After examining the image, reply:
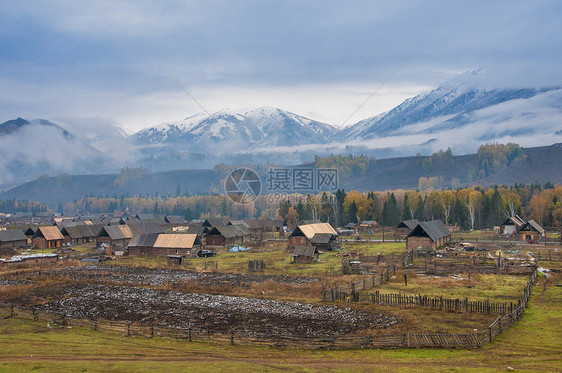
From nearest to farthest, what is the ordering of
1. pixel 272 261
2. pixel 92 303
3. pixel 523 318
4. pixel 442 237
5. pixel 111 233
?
pixel 523 318 < pixel 92 303 < pixel 272 261 < pixel 442 237 < pixel 111 233

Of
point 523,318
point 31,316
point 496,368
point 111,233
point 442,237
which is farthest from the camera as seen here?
point 111,233

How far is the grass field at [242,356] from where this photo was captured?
25.5 metres

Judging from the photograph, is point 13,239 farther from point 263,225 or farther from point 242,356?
point 242,356

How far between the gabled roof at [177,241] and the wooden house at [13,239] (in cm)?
3460

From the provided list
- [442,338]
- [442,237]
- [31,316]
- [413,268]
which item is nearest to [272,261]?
[413,268]

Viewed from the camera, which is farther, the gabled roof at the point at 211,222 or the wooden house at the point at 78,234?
the gabled roof at the point at 211,222

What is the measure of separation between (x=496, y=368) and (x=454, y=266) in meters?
38.4

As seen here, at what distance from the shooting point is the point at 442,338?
29797 mm

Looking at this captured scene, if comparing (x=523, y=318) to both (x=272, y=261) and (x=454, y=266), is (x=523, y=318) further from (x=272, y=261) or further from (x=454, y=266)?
(x=272, y=261)

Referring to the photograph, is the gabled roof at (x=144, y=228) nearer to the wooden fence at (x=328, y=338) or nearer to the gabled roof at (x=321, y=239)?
the gabled roof at (x=321, y=239)

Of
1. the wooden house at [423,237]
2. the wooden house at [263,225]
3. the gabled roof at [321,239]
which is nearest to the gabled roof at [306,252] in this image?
the gabled roof at [321,239]

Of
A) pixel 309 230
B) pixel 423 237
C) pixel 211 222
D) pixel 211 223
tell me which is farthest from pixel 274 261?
pixel 211 222

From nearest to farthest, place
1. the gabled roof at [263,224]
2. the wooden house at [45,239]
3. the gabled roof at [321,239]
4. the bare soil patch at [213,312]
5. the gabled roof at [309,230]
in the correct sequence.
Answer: the bare soil patch at [213,312]
the gabled roof at [321,239]
the gabled roof at [309,230]
the wooden house at [45,239]
the gabled roof at [263,224]

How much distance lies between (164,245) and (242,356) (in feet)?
199
